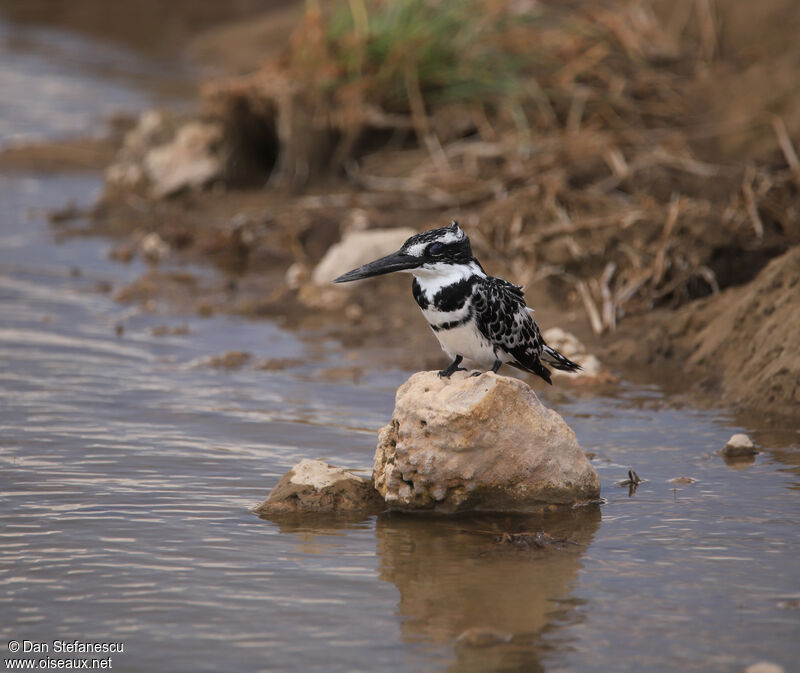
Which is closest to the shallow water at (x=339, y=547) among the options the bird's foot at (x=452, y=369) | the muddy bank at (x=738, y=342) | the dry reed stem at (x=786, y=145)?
the muddy bank at (x=738, y=342)

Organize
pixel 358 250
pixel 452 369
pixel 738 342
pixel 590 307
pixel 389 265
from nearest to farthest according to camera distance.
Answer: pixel 389 265
pixel 452 369
pixel 738 342
pixel 590 307
pixel 358 250

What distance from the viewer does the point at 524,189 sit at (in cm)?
862

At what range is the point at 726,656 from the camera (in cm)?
348

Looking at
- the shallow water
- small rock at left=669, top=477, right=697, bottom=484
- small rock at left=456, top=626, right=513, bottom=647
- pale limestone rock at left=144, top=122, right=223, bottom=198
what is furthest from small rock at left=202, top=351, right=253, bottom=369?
pale limestone rock at left=144, top=122, right=223, bottom=198

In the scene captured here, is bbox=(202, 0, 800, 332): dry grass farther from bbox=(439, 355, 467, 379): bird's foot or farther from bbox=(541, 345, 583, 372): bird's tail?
bbox=(439, 355, 467, 379): bird's foot

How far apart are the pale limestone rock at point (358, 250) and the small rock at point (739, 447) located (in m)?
3.24

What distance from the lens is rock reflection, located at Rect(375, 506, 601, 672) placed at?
11.7 feet

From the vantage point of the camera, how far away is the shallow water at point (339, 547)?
360 cm

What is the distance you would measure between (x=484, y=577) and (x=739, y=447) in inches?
71.6

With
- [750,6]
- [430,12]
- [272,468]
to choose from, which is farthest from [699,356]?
[750,6]

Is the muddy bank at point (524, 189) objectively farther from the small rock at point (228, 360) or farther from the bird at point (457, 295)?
the bird at point (457, 295)

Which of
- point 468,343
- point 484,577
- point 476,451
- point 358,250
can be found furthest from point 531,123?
point 484,577

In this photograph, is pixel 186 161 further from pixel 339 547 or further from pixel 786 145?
pixel 339 547

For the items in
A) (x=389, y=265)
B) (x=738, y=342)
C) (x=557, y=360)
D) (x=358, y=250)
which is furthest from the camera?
(x=358, y=250)
